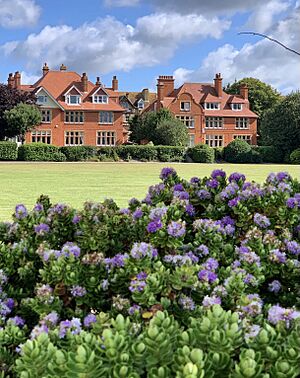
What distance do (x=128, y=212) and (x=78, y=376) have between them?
2032 millimetres

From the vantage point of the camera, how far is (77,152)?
193 ft

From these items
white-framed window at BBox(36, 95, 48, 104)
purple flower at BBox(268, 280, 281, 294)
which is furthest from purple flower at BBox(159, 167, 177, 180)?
white-framed window at BBox(36, 95, 48, 104)

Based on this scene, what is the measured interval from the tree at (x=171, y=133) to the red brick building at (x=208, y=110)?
35.6 ft

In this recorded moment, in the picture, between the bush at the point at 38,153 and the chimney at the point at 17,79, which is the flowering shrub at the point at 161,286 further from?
the chimney at the point at 17,79

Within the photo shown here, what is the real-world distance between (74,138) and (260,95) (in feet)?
104

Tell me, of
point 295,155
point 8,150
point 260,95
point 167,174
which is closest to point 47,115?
point 8,150

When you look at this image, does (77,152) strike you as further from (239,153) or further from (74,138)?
(239,153)

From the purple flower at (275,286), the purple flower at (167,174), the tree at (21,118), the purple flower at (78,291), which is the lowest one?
the purple flower at (275,286)

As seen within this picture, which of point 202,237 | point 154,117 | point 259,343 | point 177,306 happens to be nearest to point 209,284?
point 177,306

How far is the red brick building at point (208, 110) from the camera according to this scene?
248 ft

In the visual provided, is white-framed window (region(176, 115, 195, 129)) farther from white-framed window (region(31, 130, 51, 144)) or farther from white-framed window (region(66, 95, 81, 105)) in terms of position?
white-framed window (region(31, 130, 51, 144))

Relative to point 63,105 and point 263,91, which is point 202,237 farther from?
point 263,91

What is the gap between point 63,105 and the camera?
7088cm

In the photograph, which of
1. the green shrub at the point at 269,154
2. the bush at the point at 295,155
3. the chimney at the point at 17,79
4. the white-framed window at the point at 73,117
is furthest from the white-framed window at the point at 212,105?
the chimney at the point at 17,79
